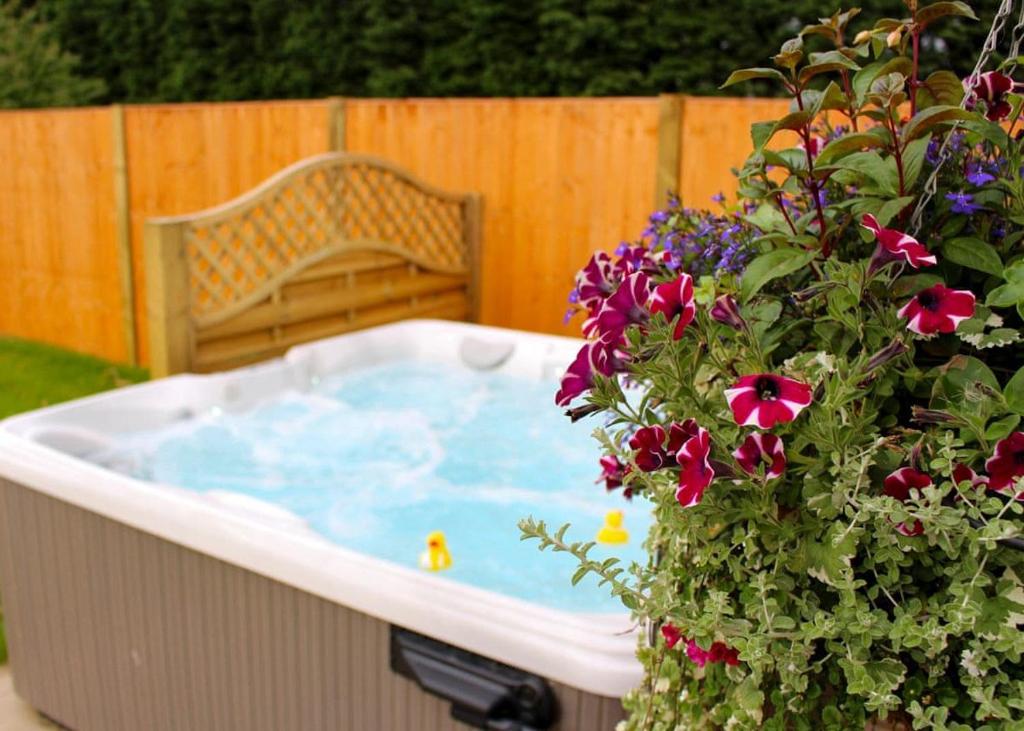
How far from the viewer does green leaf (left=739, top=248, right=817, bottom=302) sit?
34.9 inches

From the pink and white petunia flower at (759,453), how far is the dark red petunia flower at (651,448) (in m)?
0.07

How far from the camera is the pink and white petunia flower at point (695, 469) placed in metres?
0.77

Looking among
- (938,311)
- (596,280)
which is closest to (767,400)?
(938,311)

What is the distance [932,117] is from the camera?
82cm

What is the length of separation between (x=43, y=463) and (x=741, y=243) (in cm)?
183

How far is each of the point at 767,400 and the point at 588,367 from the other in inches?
7.8

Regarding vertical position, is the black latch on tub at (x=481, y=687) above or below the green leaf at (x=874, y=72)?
below

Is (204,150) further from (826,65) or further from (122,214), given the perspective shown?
(826,65)

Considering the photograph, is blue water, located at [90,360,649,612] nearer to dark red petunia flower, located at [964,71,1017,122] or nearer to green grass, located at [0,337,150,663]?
dark red petunia flower, located at [964,71,1017,122]

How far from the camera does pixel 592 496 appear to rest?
118 inches

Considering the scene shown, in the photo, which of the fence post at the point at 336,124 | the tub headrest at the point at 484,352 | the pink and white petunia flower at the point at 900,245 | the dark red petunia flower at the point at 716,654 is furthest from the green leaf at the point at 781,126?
the fence post at the point at 336,124

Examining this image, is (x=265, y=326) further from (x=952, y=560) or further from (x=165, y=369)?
(x=952, y=560)

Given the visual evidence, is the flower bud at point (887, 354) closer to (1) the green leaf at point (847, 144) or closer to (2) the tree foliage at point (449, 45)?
(1) the green leaf at point (847, 144)

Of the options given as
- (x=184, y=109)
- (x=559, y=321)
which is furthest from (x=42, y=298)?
(x=559, y=321)
